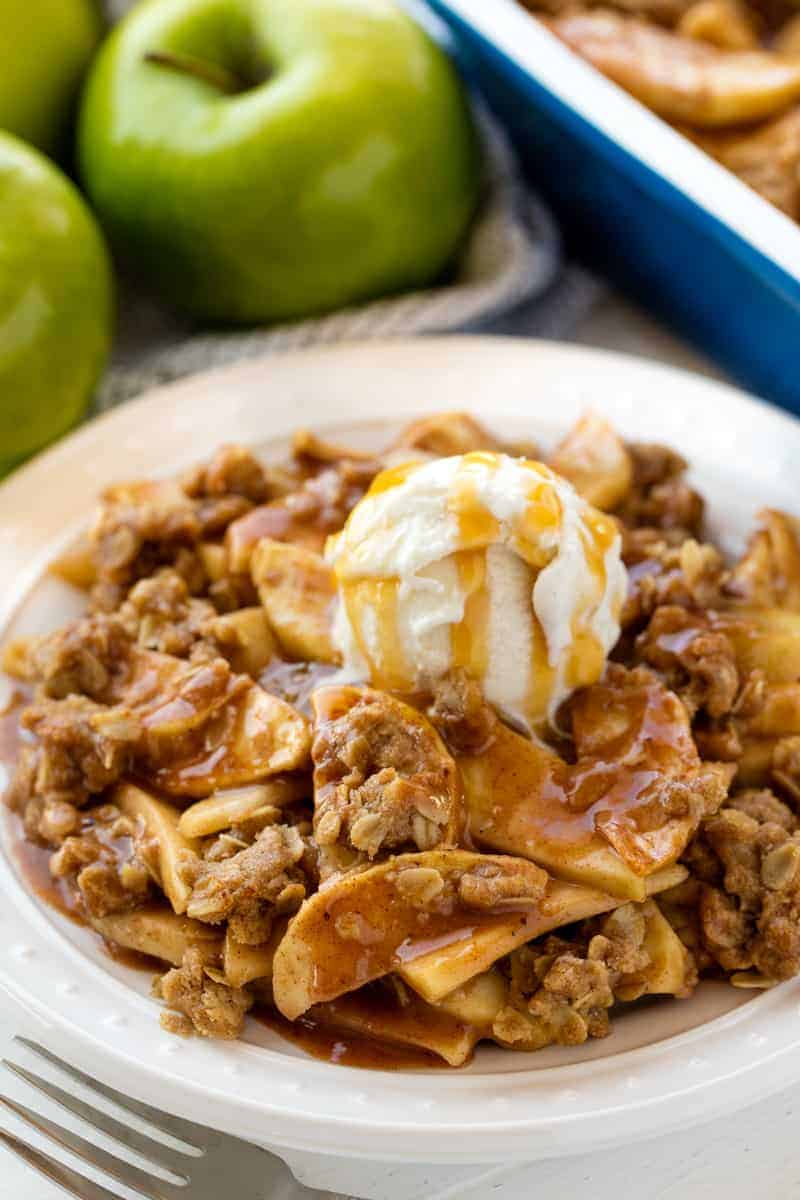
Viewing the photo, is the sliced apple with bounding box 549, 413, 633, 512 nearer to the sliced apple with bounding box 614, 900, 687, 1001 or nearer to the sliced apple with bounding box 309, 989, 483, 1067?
the sliced apple with bounding box 614, 900, 687, 1001

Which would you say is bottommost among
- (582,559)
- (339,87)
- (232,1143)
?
(232,1143)

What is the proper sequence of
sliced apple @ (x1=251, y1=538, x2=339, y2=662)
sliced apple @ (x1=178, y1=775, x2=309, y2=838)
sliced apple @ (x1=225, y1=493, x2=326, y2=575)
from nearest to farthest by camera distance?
sliced apple @ (x1=178, y1=775, x2=309, y2=838)
sliced apple @ (x1=251, y1=538, x2=339, y2=662)
sliced apple @ (x1=225, y1=493, x2=326, y2=575)

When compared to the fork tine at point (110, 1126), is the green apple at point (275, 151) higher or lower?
higher

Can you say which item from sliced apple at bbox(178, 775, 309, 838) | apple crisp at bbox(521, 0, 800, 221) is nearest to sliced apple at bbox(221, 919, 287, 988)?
sliced apple at bbox(178, 775, 309, 838)

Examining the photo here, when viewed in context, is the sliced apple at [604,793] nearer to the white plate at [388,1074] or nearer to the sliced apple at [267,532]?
the white plate at [388,1074]

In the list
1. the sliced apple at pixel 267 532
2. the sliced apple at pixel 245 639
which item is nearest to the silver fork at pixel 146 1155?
the sliced apple at pixel 245 639

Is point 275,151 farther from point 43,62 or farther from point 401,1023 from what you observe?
point 401,1023

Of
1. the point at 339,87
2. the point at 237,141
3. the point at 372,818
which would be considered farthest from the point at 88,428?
the point at 372,818

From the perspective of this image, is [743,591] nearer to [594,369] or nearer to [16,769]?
[594,369]
